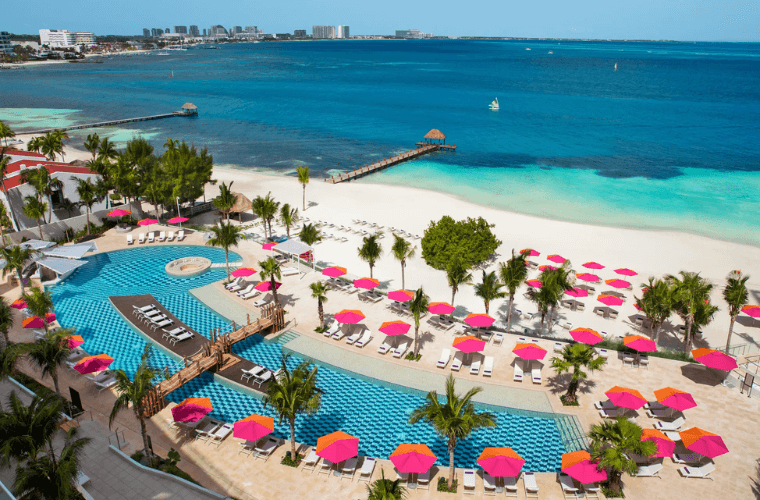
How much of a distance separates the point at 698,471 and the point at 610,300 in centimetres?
1317

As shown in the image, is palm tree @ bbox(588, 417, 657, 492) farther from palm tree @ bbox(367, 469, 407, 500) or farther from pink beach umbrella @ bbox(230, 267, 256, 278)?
pink beach umbrella @ bbox(230, 267, 256, 278)

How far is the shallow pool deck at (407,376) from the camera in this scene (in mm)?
21250

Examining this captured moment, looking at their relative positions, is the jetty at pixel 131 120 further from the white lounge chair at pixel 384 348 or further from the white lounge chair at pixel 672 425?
the white lounge chair at pixel 672 425

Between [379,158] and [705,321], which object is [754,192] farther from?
[379,158]

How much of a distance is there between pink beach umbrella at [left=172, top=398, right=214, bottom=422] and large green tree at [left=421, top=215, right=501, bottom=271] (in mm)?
16187

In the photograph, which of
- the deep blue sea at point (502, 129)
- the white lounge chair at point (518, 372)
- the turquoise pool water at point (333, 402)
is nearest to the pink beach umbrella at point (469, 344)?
the white lounge chair at point (518, 372)

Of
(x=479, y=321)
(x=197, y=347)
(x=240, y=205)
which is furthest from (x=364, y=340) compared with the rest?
(x=240, y=205)

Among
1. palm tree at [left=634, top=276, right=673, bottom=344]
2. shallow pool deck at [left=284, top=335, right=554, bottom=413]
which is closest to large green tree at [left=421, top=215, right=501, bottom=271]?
shallow pool deck at [left=284, top=335, right=554, bottom=413]

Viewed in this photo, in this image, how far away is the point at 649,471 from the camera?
1683 centimetres

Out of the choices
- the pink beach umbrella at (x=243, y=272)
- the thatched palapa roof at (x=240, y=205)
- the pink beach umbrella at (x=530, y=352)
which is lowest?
the pink beach umbrella at (x=530, y=352)

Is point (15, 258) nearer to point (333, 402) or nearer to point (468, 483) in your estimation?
point (333, 402)

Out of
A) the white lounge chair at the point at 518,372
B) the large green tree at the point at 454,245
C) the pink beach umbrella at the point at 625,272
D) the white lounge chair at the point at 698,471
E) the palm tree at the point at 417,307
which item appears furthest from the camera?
the pink beach umbrella at the point at 625,272

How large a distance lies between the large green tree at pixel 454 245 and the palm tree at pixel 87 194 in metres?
24.5

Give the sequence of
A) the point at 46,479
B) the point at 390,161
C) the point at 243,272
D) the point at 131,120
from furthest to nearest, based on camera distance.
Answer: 1. the point at 131,120
2. the point at 390,161
3. the point at 243,272
4. the point at 46,479
